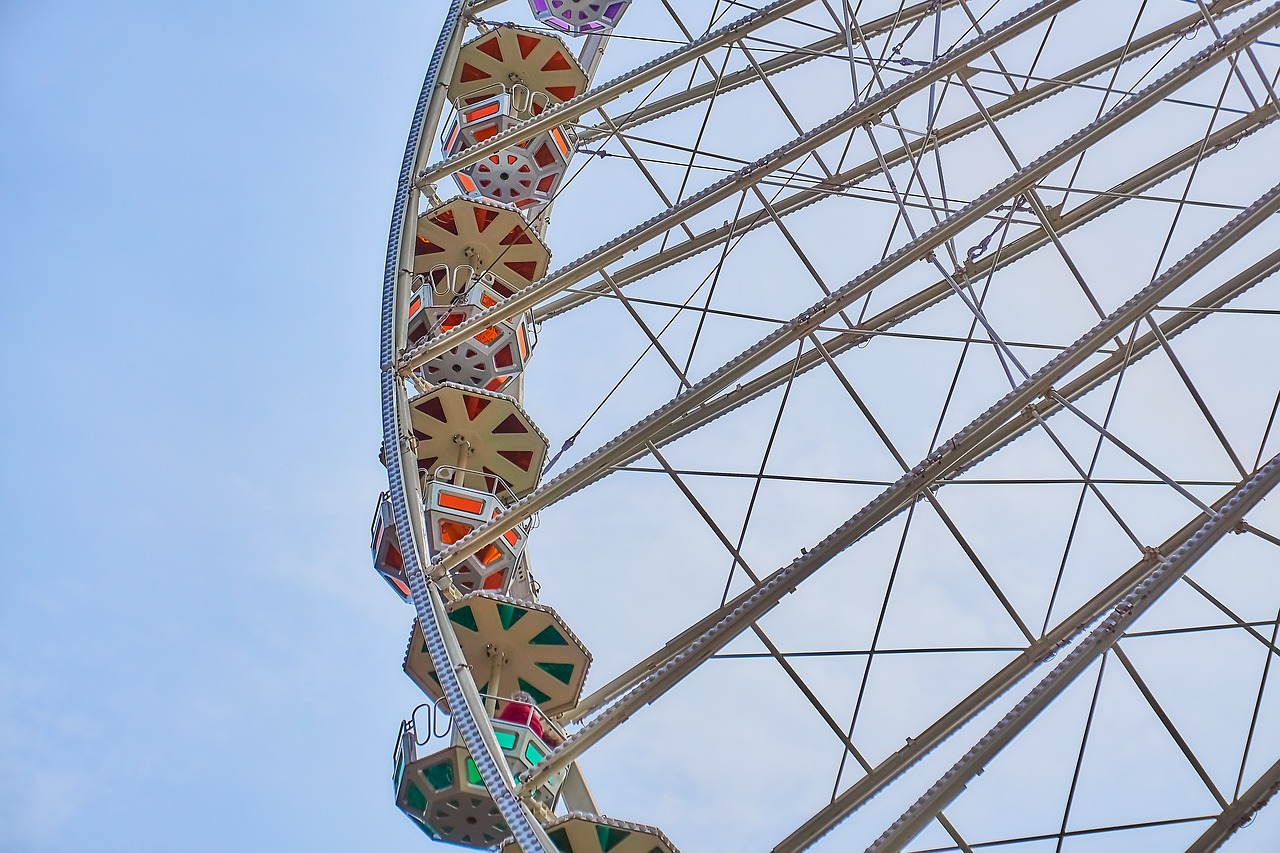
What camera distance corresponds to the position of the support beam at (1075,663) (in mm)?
9648

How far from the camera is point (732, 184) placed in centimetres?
1426

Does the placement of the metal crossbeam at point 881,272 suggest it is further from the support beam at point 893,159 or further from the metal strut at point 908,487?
the support beam at point 893,159

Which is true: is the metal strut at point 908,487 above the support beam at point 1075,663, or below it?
above

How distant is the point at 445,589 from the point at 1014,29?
678 cm

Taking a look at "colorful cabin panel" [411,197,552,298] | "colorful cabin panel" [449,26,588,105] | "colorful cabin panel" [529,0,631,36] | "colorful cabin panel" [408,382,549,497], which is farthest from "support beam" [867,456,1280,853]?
"colorful cabin panel" [529,0,631,36]

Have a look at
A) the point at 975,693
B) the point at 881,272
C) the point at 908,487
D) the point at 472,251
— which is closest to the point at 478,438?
the point at 472,251

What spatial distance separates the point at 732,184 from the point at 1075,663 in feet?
19.3

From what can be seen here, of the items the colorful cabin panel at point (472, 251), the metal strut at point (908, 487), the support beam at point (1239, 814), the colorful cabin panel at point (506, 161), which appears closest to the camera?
the support beam at point (1239, 814)

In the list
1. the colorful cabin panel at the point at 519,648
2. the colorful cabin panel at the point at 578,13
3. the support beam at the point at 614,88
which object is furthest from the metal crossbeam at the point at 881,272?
the colorful cabin panel at the point at 578,13

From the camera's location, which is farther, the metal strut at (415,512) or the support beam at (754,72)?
the support beam at (754,72)

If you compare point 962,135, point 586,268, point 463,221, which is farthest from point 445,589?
point 962,135

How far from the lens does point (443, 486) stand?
43.5ft

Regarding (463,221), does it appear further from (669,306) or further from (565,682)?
(565,682)

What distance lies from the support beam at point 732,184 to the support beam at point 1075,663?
4867mm
